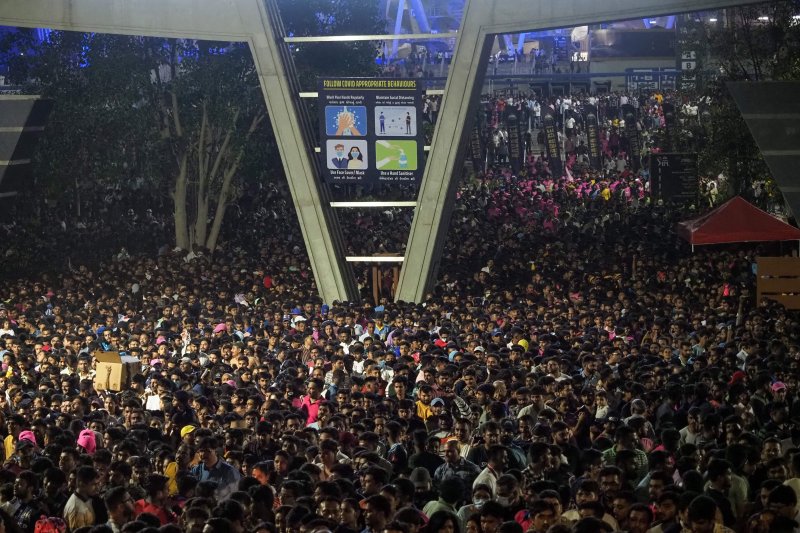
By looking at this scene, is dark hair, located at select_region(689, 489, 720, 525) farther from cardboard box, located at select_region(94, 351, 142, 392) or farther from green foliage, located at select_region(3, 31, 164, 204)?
green foliage, located at select_region(3, 31, 164, 204)

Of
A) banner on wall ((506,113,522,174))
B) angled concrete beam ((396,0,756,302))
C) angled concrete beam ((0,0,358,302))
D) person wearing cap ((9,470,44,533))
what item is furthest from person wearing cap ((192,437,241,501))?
banner on wall ((506,113,522,174))

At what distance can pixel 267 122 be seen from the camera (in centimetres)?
3052

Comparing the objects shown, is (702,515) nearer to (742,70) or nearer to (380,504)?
(380,504)

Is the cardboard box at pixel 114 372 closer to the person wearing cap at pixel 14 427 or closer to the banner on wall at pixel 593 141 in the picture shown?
the person wearing cap at pixel 14 427

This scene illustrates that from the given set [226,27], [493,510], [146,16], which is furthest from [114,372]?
[493,510]

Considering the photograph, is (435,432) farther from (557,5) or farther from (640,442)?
(557,5)

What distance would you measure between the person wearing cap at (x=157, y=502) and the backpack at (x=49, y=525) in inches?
19.3

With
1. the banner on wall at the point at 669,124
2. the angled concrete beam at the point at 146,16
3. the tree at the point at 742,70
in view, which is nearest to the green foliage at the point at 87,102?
the angled concrete beam at the point at 146,16

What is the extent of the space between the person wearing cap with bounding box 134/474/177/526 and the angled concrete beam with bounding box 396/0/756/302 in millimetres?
12394

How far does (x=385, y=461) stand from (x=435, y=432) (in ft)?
4.23

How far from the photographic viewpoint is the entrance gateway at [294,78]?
22719mm

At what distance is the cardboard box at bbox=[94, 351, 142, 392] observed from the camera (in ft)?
55.4

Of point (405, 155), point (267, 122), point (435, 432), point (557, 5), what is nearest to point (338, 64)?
point (267, 122)

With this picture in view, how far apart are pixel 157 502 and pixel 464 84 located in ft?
44.2
